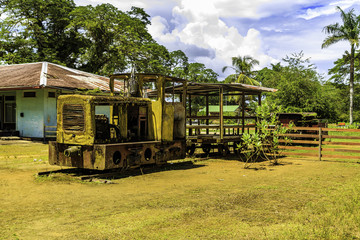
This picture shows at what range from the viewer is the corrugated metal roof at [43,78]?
20070 mm

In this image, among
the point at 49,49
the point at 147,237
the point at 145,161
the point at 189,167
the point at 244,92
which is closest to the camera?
the point at 147,237

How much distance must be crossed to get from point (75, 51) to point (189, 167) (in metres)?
29.3

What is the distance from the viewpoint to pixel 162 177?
9664mm

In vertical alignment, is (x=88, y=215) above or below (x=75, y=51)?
below

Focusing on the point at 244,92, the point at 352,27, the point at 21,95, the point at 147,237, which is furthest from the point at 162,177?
the point at 352,27

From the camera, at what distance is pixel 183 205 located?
21.2 feet

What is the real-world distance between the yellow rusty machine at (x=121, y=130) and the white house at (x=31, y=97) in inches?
402

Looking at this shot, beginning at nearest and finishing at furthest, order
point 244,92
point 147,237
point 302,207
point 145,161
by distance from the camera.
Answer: point 147,237 → point 302,207 → point 145,161 → point 244,92

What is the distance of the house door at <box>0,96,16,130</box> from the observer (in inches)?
885

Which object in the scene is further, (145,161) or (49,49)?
(49,49)

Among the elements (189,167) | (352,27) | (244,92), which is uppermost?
(352,27)

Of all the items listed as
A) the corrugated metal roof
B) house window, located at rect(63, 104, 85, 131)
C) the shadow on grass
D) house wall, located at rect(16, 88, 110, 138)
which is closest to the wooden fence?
the shadow on grass

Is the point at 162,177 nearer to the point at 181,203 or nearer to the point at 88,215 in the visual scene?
the point at 181,203

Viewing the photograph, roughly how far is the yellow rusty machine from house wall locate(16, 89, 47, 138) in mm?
10814
